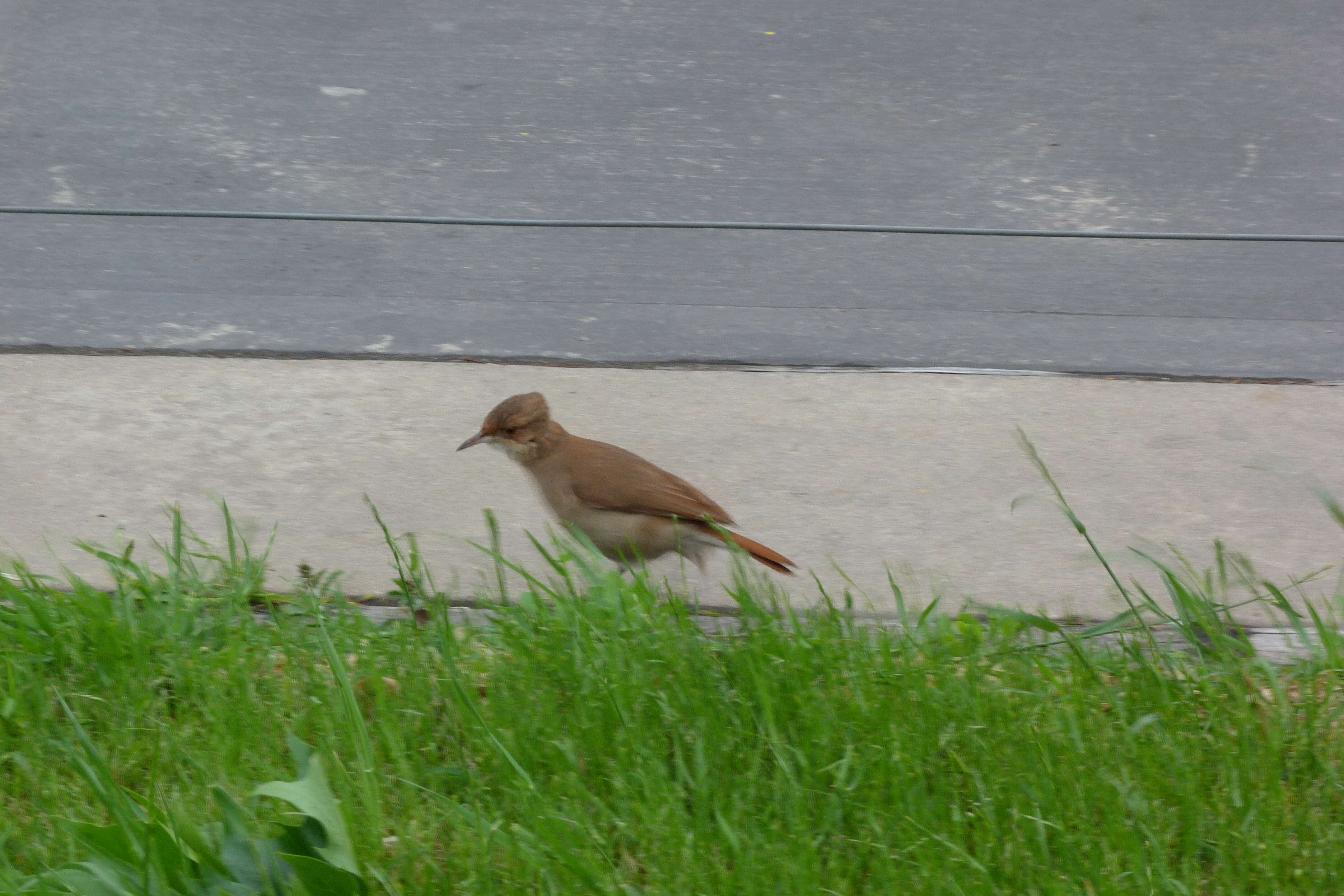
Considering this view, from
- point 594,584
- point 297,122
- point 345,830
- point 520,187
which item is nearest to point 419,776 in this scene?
point 345,830

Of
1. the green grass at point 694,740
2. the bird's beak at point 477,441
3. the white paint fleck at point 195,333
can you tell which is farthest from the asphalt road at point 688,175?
the green grass at point 694,740

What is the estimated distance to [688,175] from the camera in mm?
6242

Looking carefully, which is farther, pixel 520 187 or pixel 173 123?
pixel 173 123

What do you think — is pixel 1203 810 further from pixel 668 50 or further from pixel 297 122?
pixel 668 50

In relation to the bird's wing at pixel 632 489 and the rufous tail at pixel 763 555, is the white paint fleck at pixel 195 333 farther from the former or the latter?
the rufous tail at pixel 763 555

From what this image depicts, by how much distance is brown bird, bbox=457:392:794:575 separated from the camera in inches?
140

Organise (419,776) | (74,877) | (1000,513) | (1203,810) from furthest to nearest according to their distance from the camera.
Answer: (1000,513), (419,776), (1203,810), (74,877)

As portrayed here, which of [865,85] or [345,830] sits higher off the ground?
[865,85]

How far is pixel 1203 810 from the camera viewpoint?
267 centimetres

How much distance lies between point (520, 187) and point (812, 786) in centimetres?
378

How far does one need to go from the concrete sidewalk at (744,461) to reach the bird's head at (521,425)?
0.30 metres

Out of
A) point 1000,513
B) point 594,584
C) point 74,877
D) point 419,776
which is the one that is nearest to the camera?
point 74,877

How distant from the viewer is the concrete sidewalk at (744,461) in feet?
12.4

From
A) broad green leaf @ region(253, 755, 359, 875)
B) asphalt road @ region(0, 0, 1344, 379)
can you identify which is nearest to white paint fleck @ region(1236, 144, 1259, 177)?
asphalt road @ region(0, 0, 1344, 379)
